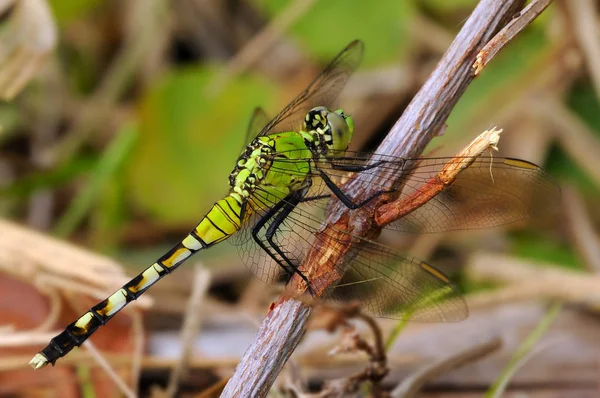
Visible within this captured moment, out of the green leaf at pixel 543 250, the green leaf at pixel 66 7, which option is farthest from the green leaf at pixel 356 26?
the green leaf at pixel 543 250

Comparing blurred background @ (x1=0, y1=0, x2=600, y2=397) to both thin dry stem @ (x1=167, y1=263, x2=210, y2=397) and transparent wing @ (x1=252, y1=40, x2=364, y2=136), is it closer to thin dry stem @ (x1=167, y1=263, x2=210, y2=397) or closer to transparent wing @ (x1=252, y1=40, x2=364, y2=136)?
thin dry stem @ (x1=167, y1=263, x2=210, y2=397)

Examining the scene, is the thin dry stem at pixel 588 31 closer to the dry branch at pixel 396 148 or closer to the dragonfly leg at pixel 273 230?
the dry branch at pixel 396 148

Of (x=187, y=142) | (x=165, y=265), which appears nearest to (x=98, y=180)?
(x=187, y=142)

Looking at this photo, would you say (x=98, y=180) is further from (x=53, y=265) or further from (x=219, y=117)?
(x=53, y=265)

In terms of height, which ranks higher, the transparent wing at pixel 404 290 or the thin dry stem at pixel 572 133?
the thin dry stem at pixel 572 133

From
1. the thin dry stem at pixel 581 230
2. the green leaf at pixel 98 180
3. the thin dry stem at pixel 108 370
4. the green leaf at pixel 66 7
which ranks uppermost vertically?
the green leaf at pixel 66 7

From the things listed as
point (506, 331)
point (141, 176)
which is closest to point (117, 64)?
point (141, 176)

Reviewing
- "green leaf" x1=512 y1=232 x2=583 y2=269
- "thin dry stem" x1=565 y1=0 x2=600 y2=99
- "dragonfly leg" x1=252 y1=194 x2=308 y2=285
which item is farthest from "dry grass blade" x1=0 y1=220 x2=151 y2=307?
"thin dry stem" x1=565 y1=0 x2=600 y2=99
